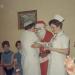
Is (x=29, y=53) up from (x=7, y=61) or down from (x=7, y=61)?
up

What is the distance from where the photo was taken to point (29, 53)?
357 centimetres

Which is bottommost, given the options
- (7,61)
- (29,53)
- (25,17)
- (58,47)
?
(7,61)

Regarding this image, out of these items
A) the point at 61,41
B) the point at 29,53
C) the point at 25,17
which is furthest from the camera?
the point at 25,17

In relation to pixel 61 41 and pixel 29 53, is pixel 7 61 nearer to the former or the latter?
pixel 29 53

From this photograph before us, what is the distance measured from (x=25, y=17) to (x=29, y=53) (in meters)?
1.72

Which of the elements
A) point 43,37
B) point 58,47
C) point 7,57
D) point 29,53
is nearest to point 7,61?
point 7,57

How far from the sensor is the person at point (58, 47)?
3061 mm

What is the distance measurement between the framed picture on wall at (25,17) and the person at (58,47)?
1.87 metres

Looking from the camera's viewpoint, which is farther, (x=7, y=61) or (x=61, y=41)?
(x=7, y=61)

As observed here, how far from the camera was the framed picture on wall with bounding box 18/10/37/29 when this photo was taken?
16.5ft

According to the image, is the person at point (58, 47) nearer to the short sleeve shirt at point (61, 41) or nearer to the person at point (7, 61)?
the short sleeve shirt at point (61, 41)

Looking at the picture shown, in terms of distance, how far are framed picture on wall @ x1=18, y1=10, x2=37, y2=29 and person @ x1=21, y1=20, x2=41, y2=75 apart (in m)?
1.42

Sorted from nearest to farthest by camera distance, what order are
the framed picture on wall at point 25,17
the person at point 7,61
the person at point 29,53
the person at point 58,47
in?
the person at point 58,47 → the person at point 29,53 → the person at point 7,61 → the framed picture on wall at point 25,17

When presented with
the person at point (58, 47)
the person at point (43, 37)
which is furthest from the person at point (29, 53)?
the person at point (58, 47)
